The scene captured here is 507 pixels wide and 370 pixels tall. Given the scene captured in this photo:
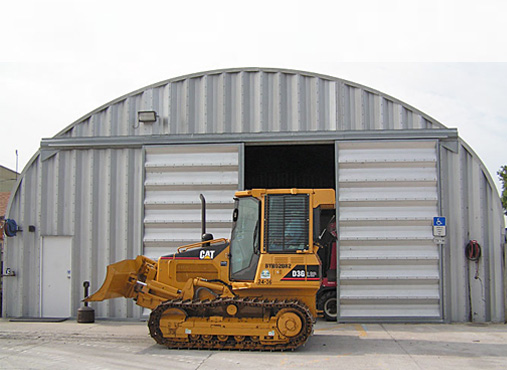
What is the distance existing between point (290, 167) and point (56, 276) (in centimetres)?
814

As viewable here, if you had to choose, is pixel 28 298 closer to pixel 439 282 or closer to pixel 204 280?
pixel 204 280

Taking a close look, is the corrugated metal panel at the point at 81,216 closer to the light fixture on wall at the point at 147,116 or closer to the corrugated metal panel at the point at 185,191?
the corrugated metal panel at the point at 185,191

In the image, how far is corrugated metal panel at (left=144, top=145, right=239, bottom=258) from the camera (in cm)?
1298

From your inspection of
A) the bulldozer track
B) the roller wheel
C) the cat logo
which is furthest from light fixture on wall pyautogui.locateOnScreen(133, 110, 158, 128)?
the roller wheel

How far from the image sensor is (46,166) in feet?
45.0

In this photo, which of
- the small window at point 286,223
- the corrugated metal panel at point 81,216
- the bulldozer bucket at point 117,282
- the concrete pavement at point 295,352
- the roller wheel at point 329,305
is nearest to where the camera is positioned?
the concrete pavement at point 295,352

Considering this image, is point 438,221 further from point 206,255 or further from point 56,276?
point 56,276

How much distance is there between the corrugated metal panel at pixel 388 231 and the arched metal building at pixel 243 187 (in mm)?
24

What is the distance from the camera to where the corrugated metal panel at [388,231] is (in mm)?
12477

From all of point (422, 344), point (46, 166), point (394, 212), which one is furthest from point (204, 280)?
point (46, 166)

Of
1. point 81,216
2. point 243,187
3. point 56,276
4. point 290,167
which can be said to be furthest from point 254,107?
point 56,276

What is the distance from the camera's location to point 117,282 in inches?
398

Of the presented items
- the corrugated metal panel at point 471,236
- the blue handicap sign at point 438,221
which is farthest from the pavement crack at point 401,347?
the blue handicap sign at point 438,221

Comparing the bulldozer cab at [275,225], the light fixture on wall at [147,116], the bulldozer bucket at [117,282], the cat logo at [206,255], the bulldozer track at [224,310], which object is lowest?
the bulldozer track at [224,310]
